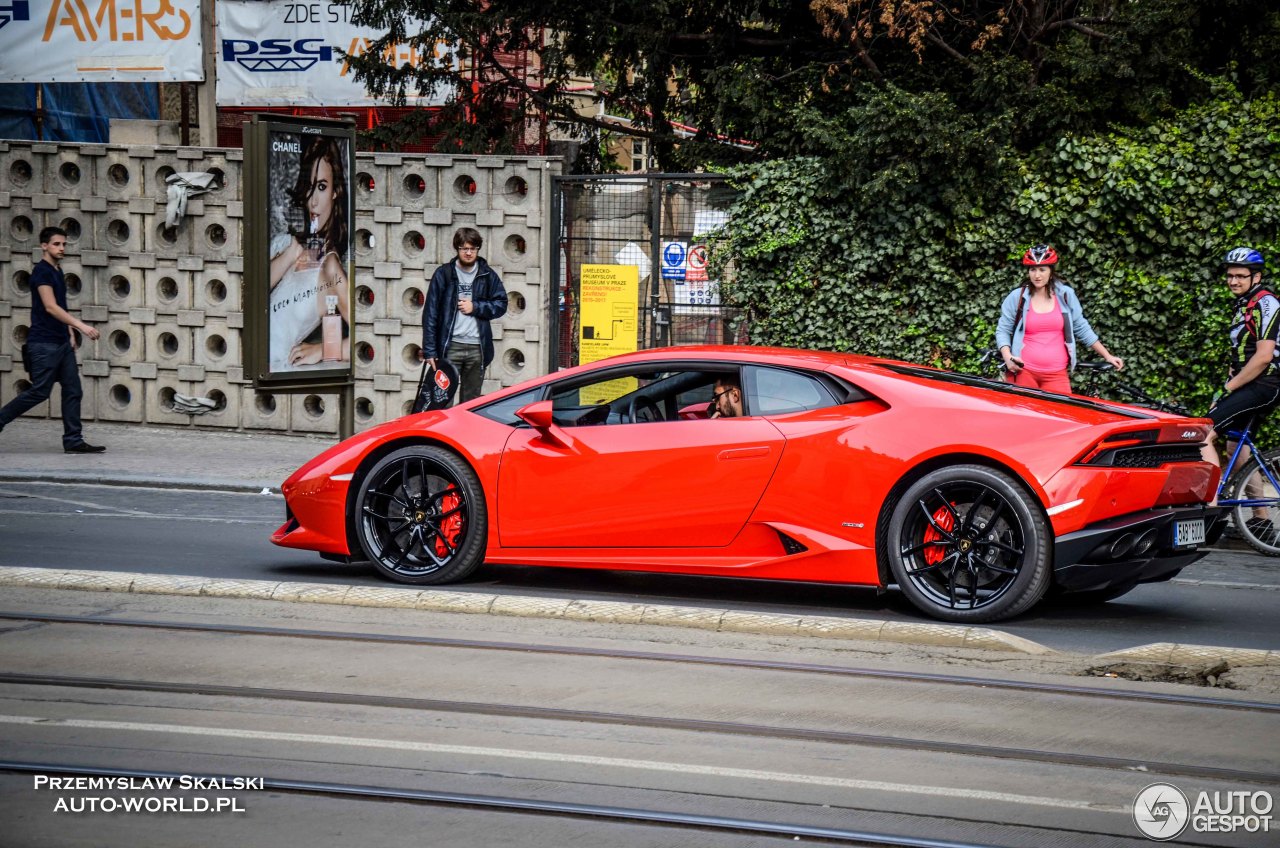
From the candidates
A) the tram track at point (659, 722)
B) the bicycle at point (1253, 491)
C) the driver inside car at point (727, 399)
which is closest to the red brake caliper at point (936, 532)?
the driver inside car at point (727, 399)

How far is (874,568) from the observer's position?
7410mm

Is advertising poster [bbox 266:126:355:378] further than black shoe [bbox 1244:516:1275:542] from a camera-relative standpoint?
Yes

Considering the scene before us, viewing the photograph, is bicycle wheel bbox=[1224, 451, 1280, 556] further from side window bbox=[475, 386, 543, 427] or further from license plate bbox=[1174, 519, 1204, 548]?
side window bbox=[475, 386, 543, 427]

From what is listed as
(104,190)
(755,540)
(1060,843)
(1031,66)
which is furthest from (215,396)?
(1060,843)

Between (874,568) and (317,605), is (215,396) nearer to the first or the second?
(317,605)

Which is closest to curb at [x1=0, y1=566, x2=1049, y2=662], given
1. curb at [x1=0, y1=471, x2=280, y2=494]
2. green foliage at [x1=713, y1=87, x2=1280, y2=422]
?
curb at [x1=0, y1=471, x2=280, y2=494]

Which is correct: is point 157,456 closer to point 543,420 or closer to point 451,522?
point 451,522

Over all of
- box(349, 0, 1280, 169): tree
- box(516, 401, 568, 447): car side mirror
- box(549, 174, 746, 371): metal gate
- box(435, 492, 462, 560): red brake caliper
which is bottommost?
box(435, 492, 462, 560): red brake caliper

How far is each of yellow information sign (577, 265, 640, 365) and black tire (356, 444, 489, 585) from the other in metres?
7.08

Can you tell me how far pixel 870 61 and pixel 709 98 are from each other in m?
2.17

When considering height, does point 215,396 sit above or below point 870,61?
below

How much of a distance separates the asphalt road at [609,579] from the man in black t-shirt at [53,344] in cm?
277

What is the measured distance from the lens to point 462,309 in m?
13.0

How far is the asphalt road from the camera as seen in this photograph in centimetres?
753
